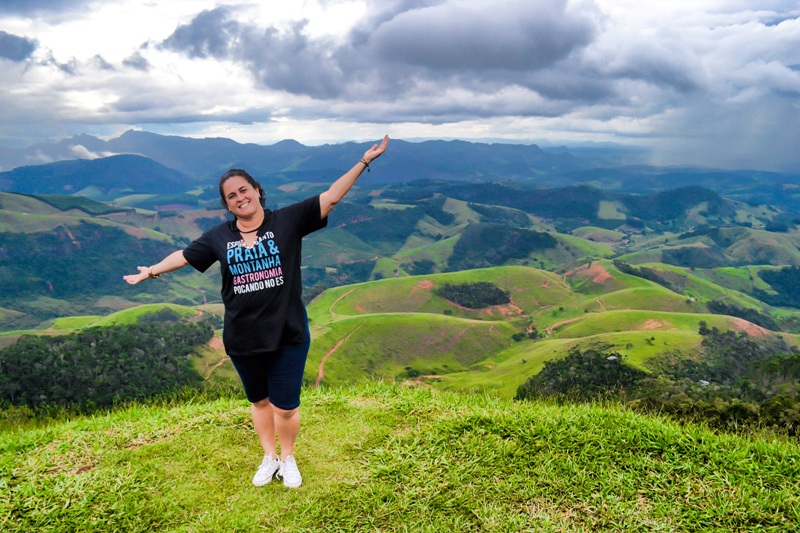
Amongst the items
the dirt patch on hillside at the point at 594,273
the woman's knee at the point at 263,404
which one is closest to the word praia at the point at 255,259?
the woman's knee at the point at 263,404

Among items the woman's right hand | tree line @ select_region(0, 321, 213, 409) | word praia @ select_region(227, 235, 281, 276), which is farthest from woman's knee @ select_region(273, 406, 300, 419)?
tree line @ select_region(0, 321, 213, 409)

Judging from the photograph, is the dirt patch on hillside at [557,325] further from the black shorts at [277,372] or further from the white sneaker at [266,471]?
the black shorts at [277,372]

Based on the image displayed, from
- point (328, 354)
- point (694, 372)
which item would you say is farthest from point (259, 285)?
point (328, 354)

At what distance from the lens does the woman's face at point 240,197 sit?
205 inches

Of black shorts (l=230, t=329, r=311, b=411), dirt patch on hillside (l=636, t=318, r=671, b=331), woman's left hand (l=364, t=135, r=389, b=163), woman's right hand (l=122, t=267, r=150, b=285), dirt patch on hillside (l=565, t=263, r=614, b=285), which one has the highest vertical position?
woman's left hand (l=364, t=135, r=389, b=163)

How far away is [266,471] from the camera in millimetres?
5777

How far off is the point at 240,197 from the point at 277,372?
1.91 metres

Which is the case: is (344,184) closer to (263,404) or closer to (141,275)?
(141,275)

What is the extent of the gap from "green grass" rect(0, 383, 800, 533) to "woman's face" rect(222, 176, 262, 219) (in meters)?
3.14

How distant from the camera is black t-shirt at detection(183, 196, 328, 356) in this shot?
5.11 m

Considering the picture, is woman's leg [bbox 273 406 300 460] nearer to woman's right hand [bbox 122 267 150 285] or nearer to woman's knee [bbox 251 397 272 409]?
woman's knee [bbox 251 397 272 409]

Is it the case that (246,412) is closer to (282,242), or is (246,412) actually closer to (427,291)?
(282,242)

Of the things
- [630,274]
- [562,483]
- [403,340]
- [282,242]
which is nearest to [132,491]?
[282,242]

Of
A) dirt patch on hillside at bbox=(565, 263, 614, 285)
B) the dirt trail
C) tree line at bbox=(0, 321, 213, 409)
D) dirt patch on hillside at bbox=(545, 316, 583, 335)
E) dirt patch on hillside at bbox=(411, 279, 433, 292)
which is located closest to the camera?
tree line at bbox=(0, 321, 213, 409)
